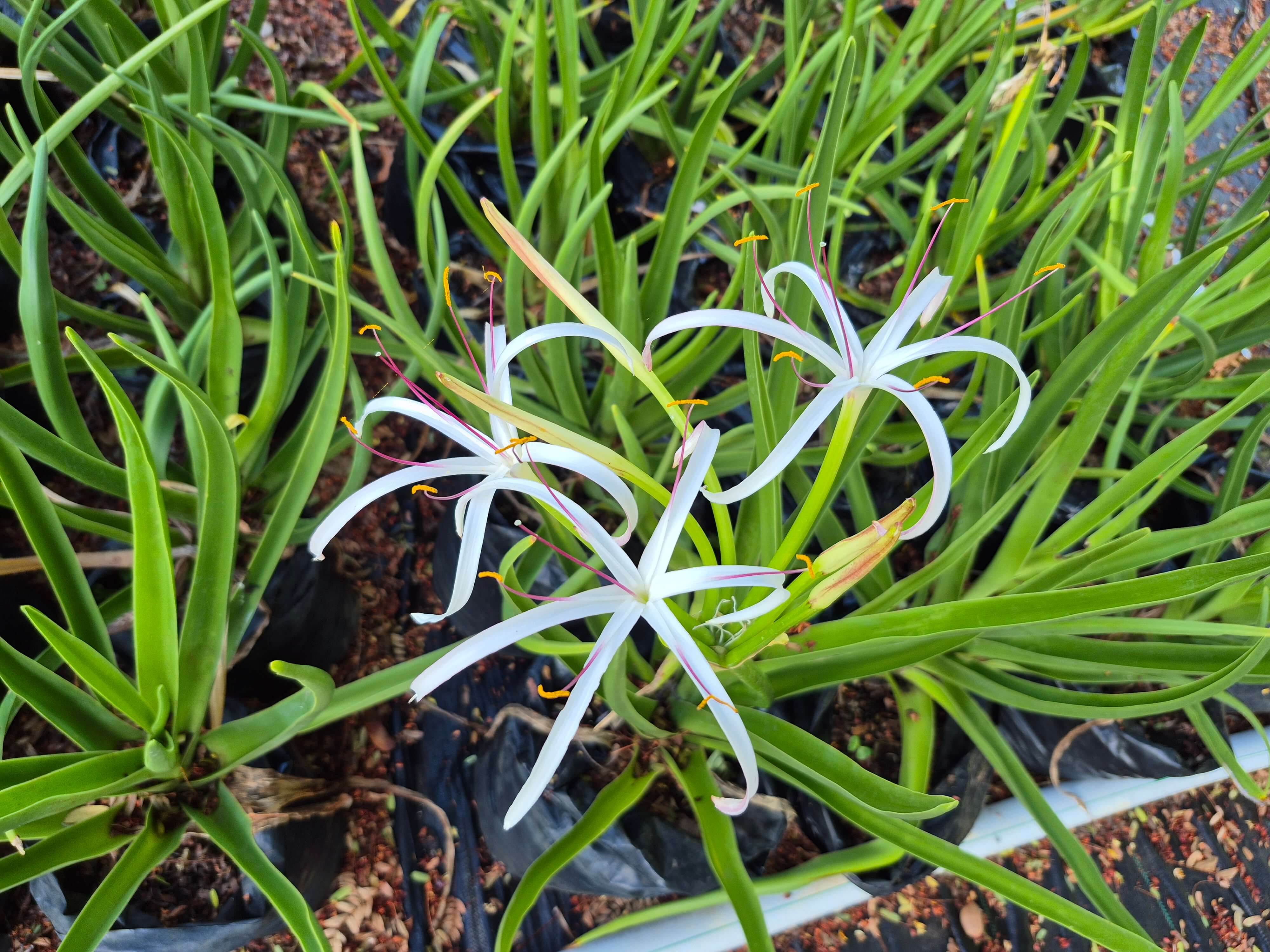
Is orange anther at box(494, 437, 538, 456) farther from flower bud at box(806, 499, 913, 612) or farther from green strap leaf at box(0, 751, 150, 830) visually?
green strap leaf at box(0, 751, 150, 830)

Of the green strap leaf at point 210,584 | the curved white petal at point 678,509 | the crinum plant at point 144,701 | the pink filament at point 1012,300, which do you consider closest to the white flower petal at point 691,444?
the curved white petal at point 678,509

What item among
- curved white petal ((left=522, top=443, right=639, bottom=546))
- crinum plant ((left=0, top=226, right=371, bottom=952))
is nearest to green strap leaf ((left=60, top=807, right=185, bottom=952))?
crinum plant ((left=0, top=226, right=371, bottom=952))

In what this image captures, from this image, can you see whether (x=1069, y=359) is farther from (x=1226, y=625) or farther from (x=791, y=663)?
(x=791, y=663)

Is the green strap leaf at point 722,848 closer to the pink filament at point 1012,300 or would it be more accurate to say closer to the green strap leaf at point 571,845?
the green strap leaf at point 571,845

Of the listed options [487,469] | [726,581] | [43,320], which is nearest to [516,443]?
[487,469]

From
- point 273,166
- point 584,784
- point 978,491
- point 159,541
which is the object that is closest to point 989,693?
point 978,491

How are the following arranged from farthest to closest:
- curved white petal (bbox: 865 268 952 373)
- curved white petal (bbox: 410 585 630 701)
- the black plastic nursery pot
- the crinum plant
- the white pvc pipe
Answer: the white pvc pipe → the black plastic nursery pot → the crinum plant → curved white petal (bbox: 865 268 952 373) → curved white petal (bbox: 410 585 630 701)
